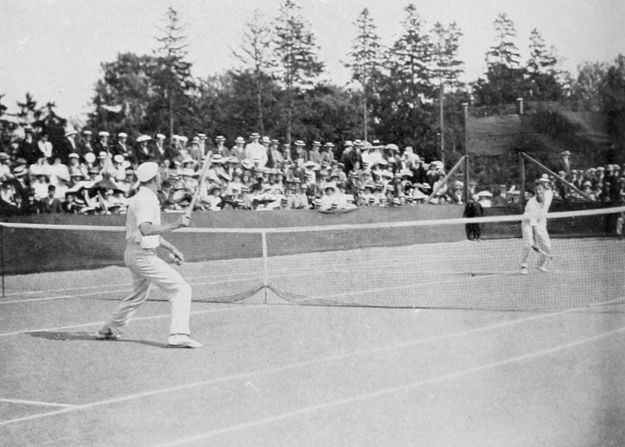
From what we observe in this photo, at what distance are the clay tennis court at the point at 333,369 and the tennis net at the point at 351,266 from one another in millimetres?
141

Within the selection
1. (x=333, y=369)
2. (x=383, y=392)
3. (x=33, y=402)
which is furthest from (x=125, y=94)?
(x=383, y=392)

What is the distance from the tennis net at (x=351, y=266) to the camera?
44.8 ft

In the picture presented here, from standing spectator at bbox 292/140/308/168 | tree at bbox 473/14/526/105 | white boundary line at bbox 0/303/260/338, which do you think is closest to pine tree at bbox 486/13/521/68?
tree at bbox 473/14/526/105

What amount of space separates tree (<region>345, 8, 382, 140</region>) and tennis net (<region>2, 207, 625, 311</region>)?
8.17 meters

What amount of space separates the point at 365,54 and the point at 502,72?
8.32m

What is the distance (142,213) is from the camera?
9.83m

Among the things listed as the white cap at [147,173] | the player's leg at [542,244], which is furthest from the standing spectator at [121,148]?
the white cap at [147,173]

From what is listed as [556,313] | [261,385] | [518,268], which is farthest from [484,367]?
[518,268]

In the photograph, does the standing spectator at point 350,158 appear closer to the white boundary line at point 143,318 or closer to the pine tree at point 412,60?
the pine tree at point 412,60

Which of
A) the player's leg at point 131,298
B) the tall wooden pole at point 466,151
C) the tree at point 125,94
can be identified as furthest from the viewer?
the tree at point 125,94

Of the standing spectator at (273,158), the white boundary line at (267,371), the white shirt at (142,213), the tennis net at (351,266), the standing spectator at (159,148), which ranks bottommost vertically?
the tennis net at (351,266)

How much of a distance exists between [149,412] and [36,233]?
11.7 metres

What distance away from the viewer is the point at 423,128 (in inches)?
1489

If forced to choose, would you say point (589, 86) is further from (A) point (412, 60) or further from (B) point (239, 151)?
(B) point (239, 151)
